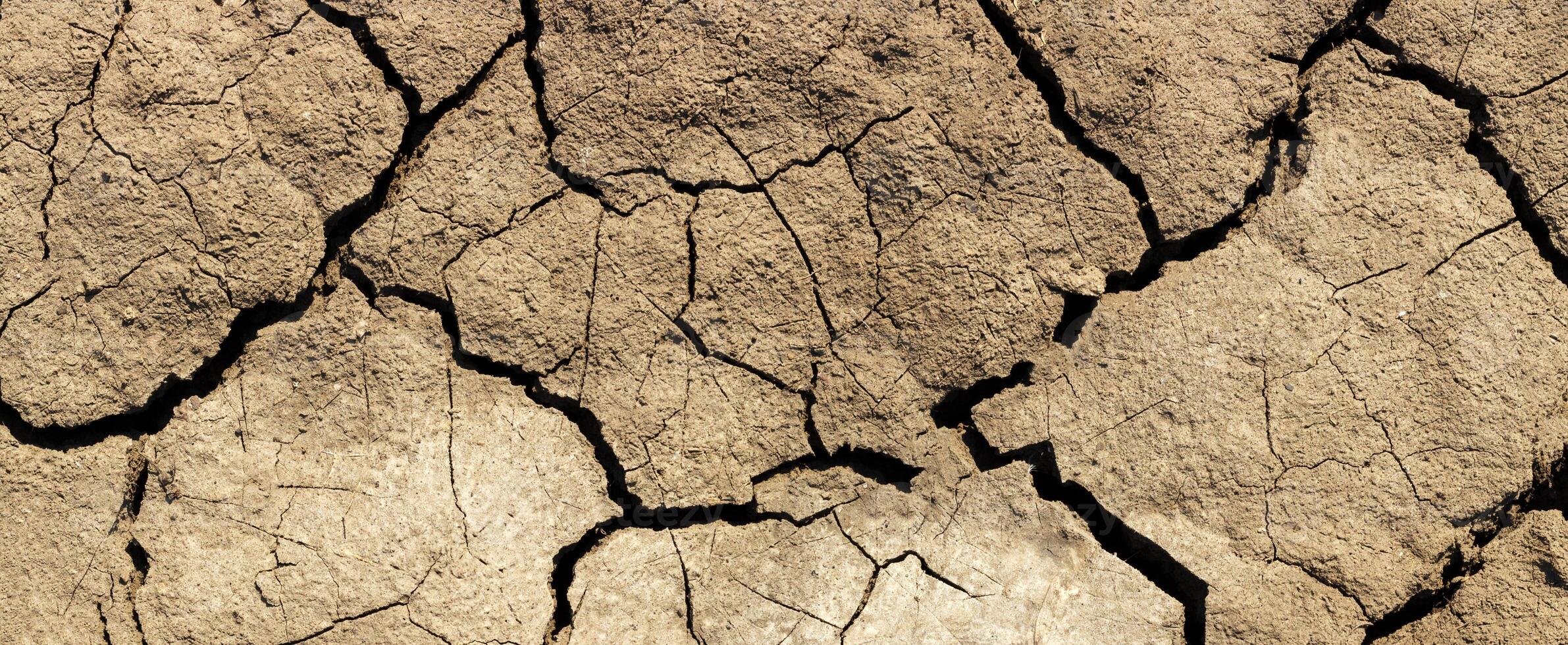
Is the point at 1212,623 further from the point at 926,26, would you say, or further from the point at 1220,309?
the point at 926,26

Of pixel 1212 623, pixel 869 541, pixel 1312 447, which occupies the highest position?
pixel 1312 447

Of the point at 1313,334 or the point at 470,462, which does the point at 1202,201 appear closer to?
the point at 1313,334

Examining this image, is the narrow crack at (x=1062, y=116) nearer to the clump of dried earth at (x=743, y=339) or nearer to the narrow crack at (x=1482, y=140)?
the clump of dried earth at (x=743, y=339)

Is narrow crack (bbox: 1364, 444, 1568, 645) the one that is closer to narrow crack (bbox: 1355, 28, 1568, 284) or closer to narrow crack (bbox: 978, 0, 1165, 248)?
narrow crack (bbox: 1355, 28, 1568, 284)

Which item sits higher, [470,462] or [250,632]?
[470,462]

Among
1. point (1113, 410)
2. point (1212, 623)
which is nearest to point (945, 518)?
point (1113, 410)

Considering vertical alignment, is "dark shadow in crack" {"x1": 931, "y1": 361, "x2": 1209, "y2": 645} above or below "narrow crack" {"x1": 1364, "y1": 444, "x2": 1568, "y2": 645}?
below

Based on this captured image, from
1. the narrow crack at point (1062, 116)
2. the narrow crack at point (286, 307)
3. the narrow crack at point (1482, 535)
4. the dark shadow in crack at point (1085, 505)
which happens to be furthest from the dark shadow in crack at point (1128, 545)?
the narrow crack at point (286, 307)

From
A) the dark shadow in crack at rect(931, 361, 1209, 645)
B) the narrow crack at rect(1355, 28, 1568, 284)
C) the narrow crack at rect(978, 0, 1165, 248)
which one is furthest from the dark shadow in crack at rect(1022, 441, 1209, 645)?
the narrow crack at rect(1355, 28, 1568, 284)
